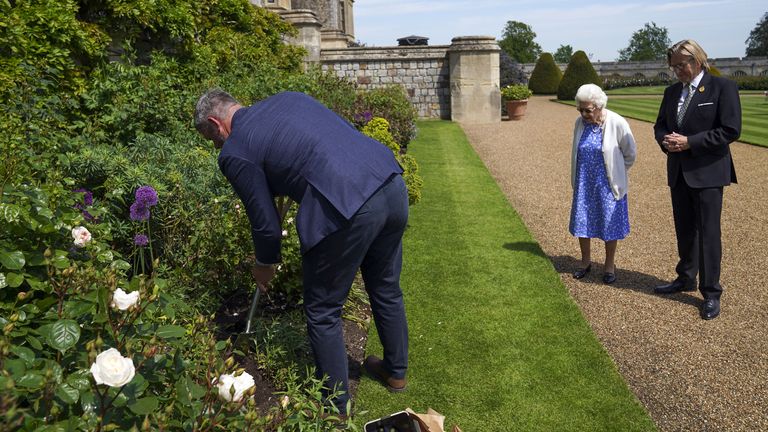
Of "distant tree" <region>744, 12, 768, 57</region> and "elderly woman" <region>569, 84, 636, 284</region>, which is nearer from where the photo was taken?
"elderly woman" <region>569, 84, 636, 284</region>

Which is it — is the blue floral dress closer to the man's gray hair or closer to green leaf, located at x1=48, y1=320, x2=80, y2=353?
the man's gray hair

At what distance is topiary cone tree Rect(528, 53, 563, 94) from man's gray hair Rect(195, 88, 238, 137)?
31.1 meters

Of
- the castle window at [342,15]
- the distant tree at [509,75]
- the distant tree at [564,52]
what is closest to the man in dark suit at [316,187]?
the distant tree at [509,75]

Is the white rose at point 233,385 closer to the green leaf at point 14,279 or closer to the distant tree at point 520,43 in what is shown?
the green leaf at point 14,279

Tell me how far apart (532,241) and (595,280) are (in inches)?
47.0

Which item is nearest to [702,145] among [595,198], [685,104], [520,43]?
[685,104]

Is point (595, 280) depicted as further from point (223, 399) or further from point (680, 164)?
point (223, 399)

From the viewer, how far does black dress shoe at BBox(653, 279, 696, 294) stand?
4875mm

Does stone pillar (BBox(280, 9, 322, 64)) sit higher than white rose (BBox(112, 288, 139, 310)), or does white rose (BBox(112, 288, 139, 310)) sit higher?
stone pillar (BBox(280, 9, 322, 64))

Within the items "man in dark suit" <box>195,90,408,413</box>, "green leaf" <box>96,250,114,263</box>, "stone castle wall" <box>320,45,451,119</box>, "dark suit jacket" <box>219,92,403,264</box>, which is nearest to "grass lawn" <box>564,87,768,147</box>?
"stone castle wall" <box>320,45,451,119</box>

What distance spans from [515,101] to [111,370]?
17983 mm

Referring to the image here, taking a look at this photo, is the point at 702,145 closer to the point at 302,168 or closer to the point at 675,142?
the point at 675,142

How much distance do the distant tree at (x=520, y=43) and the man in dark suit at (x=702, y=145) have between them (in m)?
64.7

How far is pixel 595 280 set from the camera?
17.4 feet
